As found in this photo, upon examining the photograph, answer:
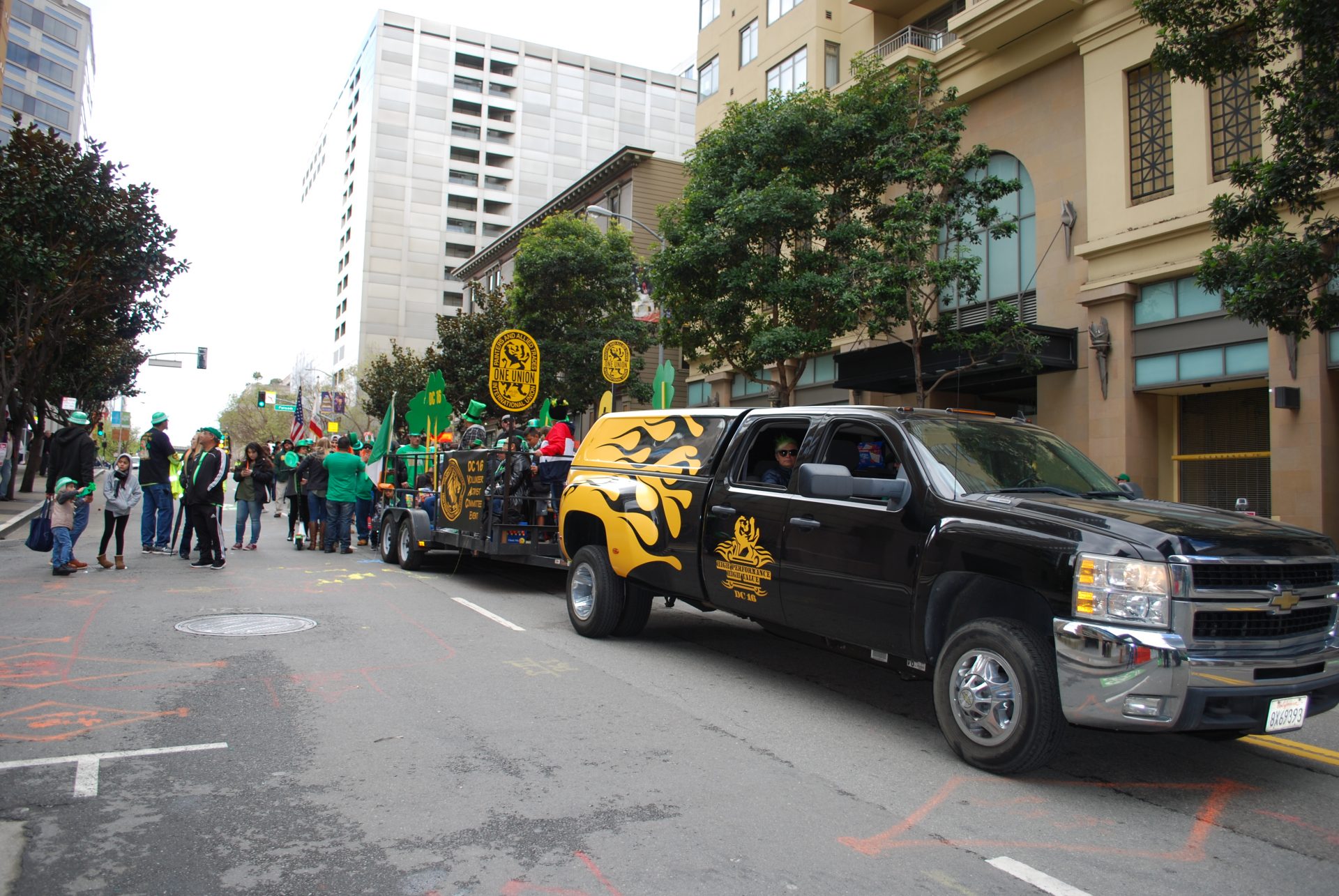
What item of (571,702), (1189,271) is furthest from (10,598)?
(1189,271)

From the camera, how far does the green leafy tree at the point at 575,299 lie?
29.5 meters

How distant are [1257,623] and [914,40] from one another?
22.9 metres

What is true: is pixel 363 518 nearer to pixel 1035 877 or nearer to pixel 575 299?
pixel 575 299

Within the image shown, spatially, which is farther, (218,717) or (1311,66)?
(1311,66)

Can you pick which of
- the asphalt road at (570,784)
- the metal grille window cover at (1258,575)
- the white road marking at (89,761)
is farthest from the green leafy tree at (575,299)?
the metal grille window cover at (1258,575)

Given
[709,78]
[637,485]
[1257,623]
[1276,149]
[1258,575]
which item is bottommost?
[1257,623]

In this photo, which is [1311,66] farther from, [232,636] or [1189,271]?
[232,636]

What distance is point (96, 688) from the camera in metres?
5.99

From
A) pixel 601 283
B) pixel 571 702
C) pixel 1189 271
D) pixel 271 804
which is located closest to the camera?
pixel 271 804

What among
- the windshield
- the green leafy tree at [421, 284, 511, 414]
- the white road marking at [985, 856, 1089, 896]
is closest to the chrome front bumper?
the white road marking at [985, 856, 1089, 896]

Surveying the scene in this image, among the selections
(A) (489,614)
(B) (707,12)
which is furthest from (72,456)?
(B) (707,12)

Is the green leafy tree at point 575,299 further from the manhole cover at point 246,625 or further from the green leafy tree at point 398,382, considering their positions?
the manhole cover at point 246,625

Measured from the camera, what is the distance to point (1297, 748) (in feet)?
18.1

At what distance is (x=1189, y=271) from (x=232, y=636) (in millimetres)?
16467
